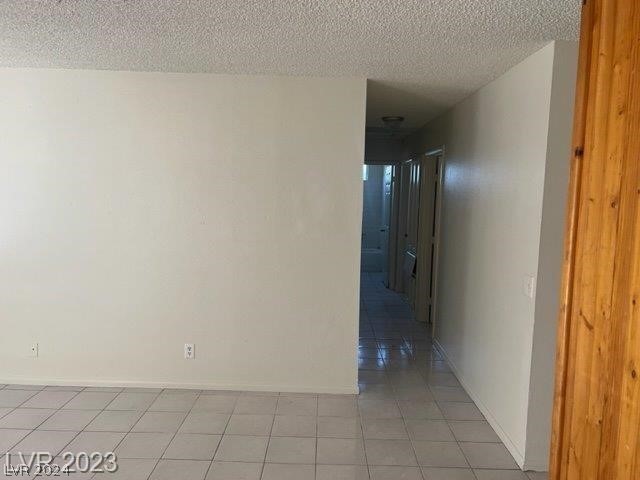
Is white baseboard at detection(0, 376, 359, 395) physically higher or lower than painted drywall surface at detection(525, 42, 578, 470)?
lower

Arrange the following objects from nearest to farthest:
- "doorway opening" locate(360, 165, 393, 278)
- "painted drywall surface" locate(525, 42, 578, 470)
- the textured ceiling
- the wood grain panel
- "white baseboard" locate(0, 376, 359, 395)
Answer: the wood grain panel < the textured ceiling < "painted drywall surface" locate(525, 42, 578, 470) < "white baseboard" locate(0, 376, 359, 395) < "doorway opening" locate(360, 165, 393, 278)

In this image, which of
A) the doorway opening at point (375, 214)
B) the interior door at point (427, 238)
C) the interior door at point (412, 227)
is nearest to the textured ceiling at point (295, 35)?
the interior door at point (427, 238)

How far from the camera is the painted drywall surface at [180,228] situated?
10.7 feet

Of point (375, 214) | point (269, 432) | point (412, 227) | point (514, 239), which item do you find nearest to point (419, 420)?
point (269, 432)

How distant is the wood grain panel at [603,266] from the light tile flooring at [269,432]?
1.42 metres

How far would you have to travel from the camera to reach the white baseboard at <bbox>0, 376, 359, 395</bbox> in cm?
341

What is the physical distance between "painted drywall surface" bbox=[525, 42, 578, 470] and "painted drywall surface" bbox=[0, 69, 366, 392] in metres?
1.25

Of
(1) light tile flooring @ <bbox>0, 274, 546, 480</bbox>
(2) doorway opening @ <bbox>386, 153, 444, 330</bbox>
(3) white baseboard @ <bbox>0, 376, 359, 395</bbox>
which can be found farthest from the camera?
(2) doorway opening @ <bbox>386, 153, 444, 330</bbox>

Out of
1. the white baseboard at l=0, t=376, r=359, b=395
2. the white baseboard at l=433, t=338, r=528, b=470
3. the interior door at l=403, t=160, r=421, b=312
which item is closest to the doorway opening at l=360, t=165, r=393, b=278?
the interior door at l=403, t=160, r=421, b=312

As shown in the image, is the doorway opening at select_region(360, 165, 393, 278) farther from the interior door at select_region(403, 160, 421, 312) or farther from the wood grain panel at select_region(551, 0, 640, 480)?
the wood grain panel at select_region(551, 0, 640, 480)

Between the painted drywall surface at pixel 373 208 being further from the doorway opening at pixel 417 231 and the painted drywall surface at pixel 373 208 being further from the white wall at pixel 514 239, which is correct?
the white wall at pixel 514 239

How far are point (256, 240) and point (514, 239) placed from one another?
67.2 inches

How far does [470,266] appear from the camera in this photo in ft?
11.6

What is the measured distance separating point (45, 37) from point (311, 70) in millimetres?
1542
